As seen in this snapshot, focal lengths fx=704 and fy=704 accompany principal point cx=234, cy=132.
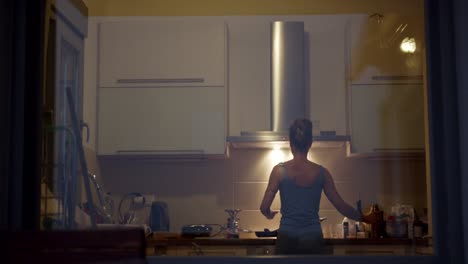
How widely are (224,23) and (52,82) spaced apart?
160cm

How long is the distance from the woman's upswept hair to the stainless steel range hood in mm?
300

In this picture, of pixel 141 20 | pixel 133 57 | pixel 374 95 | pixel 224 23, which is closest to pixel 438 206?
pixel 374 95

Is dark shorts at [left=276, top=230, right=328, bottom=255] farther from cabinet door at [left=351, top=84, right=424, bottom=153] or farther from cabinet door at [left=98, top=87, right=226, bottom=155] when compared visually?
cabinet door at [left=98, top=87, right=226, bottom=155]

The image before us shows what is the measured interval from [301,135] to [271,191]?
11.2 inches

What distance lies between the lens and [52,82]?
2.17m

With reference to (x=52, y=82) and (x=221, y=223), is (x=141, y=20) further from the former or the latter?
(x=52, y=82)

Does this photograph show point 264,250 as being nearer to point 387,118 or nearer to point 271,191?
point 271,191

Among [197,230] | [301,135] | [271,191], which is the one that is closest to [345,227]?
[271,191]

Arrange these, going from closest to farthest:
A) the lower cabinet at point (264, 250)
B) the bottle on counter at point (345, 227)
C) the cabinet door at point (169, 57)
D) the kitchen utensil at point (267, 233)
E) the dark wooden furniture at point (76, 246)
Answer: the dark wooden furniture at point (76, 246)
the lower cabinet at point (264, 250)
the bottle on counter at point (345, 227)
the kitchen utensil at point (267, 233)
the cabinet door at point (169, 57)

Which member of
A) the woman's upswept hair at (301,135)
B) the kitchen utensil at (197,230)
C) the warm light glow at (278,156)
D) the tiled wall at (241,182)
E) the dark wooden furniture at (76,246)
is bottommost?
the kitchen utensil at (197,230)

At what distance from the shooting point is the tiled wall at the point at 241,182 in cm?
275

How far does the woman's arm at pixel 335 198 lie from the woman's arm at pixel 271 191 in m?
0.20

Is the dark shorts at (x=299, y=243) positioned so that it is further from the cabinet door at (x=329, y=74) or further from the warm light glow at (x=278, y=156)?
the cabinet door at (x=329, y=74)

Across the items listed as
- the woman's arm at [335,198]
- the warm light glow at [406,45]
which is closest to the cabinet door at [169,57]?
the warm light glow at [406,45]
